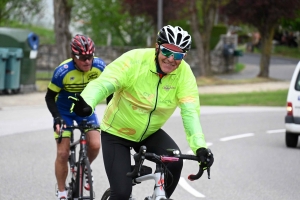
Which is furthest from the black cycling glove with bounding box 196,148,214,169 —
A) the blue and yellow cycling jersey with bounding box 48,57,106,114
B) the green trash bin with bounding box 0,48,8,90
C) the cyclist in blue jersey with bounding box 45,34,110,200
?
the green trash bin with bounding box 0,48,8,90

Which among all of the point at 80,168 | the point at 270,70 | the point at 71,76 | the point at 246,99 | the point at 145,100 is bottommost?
the point at 270,70

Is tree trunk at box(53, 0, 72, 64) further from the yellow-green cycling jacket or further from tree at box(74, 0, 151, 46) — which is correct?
the yellow-green cycling jacket

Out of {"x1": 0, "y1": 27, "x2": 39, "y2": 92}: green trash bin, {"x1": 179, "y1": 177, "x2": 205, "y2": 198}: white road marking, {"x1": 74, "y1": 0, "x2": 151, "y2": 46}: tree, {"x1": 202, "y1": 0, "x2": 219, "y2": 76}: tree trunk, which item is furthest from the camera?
{"x1": 74, "y1": 0, "x2": 151, "y2": 46}: tree

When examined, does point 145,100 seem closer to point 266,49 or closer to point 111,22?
point 266,49

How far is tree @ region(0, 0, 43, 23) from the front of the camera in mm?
36156

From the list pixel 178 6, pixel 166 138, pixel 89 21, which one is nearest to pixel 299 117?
pixel 166 138

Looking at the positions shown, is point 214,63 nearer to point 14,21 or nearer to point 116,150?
point 14,21

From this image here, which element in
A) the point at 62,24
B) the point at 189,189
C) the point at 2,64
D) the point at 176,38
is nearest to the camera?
the point at 176,38

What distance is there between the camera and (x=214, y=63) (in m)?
40.0

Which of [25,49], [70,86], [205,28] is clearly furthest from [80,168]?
[205,28]

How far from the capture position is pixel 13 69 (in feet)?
73.4

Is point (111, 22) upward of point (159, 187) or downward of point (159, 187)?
downward

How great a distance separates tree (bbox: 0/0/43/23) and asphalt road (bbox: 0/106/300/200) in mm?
17561

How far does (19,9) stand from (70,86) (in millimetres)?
30204
